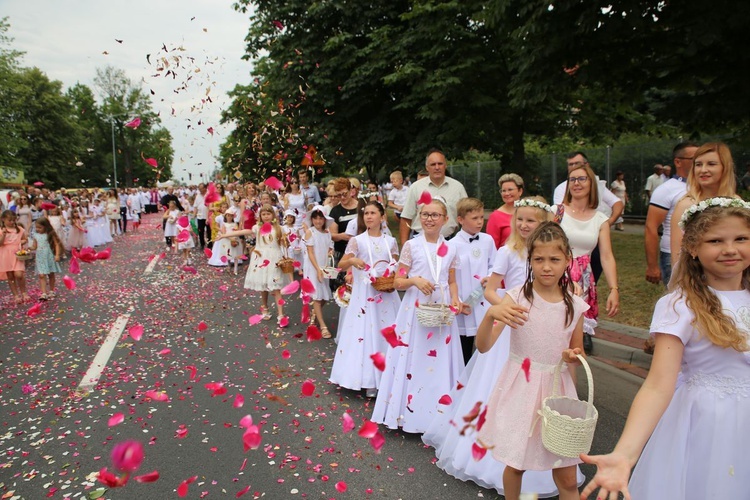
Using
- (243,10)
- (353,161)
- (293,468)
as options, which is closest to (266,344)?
(293,468)

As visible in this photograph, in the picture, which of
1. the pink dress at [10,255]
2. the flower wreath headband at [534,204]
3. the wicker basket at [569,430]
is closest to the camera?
the wicker basket at [569,430]

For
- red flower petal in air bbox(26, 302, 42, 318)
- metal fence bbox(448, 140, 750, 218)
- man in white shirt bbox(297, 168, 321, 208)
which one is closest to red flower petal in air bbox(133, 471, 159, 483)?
red flower petal in air bbox(26, 302, 42, 318)

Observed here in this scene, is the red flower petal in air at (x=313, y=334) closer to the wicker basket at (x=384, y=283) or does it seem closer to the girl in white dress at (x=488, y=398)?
the wicker basket at (x=384, y=283)

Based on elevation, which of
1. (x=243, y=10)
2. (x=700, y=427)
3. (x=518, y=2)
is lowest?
(x=700, y=427)

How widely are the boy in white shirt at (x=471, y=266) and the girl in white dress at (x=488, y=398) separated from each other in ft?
2.49

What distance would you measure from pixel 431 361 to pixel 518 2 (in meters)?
7.13

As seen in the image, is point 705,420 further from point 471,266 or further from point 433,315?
point 471,266

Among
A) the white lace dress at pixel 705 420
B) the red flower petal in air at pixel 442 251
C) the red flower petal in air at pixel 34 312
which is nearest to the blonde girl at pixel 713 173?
the red flower petal in air at pixel 442 251

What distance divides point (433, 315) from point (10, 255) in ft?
30.2

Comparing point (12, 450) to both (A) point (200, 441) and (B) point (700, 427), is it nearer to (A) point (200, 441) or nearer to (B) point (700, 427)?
(A) point (200, 441)

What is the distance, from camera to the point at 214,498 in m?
3.54

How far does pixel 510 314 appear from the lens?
103 inches

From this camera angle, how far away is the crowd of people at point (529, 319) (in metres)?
2.21

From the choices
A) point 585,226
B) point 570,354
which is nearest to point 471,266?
point 585,226
